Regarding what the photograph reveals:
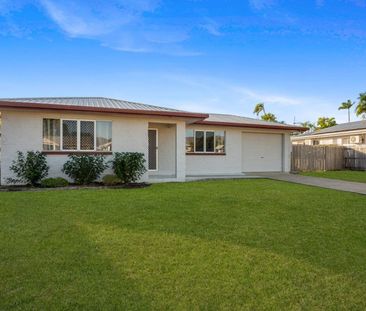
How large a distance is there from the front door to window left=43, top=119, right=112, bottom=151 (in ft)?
10.3

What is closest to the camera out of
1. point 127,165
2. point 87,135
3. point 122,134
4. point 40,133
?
point 40,133

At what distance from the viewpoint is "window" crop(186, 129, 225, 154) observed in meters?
16.8

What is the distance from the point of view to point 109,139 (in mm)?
13047

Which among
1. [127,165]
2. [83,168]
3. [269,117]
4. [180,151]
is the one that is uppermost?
[269,117]

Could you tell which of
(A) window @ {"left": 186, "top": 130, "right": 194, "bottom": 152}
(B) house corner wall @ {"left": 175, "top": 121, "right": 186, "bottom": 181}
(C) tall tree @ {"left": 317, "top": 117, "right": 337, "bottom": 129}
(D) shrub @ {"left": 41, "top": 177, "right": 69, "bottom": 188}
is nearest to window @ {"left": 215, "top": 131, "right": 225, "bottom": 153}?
(A) window @ {"left": 186, "top": 130, "right": 194, "bottom": 152}

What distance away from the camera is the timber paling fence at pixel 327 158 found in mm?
21375

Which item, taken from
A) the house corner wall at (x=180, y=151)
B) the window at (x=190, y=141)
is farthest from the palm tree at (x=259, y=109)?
the house corner wall at (x=180, y=151)

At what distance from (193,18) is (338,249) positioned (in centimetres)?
1215

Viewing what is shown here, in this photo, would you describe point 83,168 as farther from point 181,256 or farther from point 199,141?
point 181,256

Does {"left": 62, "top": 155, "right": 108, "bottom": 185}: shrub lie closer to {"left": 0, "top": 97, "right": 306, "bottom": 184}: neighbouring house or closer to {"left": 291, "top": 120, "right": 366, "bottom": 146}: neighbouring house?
{"left": 0, "top": 97, "right": 306, "bottom": 184}: neighbouring house

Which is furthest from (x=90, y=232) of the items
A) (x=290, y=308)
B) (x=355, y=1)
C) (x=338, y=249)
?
(x=355, y=1)

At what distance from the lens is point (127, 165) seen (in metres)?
12.2

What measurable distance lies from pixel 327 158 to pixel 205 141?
11355mm

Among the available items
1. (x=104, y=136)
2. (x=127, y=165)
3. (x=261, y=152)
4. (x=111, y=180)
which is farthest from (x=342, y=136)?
(x=111, y=180)
